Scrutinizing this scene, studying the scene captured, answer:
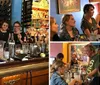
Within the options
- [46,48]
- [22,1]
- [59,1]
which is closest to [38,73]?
[46,48]

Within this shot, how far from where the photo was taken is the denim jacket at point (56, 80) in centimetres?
164

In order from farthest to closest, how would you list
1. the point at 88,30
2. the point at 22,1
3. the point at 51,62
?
1. the point at 22,1
2. the point at 51,62
3. the point at 88,30

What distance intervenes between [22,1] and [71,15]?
168cm

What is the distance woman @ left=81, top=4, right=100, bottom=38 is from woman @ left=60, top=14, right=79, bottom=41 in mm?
76

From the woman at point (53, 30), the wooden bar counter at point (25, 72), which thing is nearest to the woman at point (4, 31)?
the wooden bar counter at point (25, 72)

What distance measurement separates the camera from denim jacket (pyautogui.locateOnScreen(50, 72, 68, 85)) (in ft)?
5.37

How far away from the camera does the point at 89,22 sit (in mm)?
1529

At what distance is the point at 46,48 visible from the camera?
332cm

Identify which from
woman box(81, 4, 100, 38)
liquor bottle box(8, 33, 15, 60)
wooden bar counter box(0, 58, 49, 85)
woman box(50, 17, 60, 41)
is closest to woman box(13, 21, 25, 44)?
liquor bottle box(8, 33, 15, 60)

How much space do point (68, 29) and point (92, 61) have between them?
0.30 m

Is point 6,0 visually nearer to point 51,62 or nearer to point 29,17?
point 29,17

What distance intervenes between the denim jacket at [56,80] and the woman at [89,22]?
40cm

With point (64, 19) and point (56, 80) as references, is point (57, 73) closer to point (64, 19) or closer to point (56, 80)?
point (56, 80)

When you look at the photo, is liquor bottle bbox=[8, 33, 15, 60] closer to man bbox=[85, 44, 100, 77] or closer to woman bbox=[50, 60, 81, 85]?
woman bbox=[50, 60, 81, 85]
